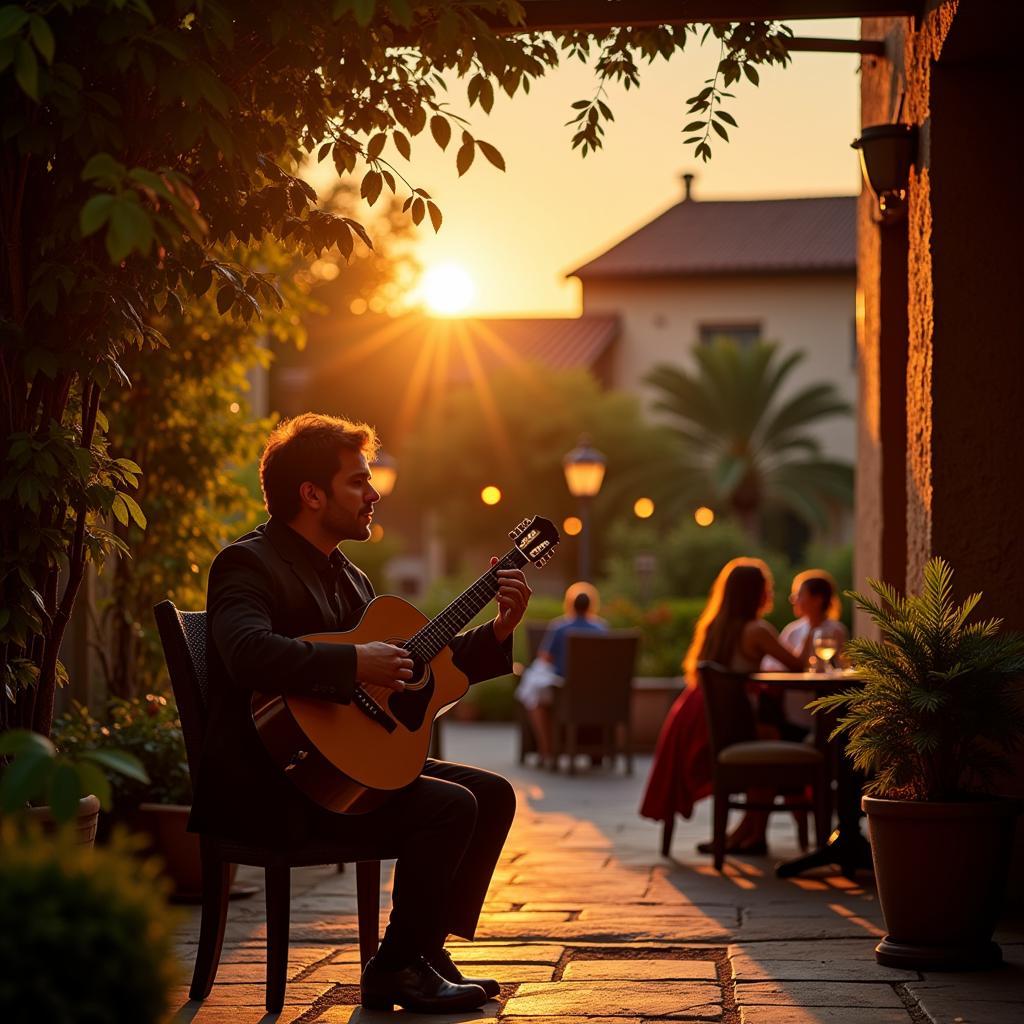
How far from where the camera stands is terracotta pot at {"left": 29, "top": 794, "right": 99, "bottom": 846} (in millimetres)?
3742

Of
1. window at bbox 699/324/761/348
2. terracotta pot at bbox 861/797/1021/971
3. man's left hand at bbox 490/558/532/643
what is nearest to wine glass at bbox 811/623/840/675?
terracotta pot at bbox 861/797/1021/971

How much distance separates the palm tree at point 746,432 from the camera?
30.5 metres

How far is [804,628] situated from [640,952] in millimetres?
4152

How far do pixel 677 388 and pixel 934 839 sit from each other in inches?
1045

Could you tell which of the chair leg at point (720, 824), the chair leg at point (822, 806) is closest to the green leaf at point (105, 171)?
the chair leg at point (720, 824)

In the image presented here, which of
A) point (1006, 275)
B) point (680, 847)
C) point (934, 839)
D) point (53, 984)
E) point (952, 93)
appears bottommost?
point (680, 847)

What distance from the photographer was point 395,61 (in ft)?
14.3

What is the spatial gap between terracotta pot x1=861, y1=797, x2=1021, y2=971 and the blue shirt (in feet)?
27.7

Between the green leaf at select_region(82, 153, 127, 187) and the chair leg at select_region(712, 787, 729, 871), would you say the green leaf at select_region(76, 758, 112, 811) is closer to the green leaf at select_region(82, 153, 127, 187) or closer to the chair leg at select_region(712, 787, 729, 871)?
the green leaf at select_region(82, 153, 127, 187)

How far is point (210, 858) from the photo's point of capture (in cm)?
424

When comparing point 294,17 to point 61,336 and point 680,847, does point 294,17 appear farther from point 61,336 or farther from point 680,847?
point 680,847

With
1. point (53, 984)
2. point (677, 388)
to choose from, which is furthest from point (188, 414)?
point (677, 388)

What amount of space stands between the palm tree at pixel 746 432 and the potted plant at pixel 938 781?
1001 inches

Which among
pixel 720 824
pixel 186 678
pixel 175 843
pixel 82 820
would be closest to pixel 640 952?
pixel 186 678
